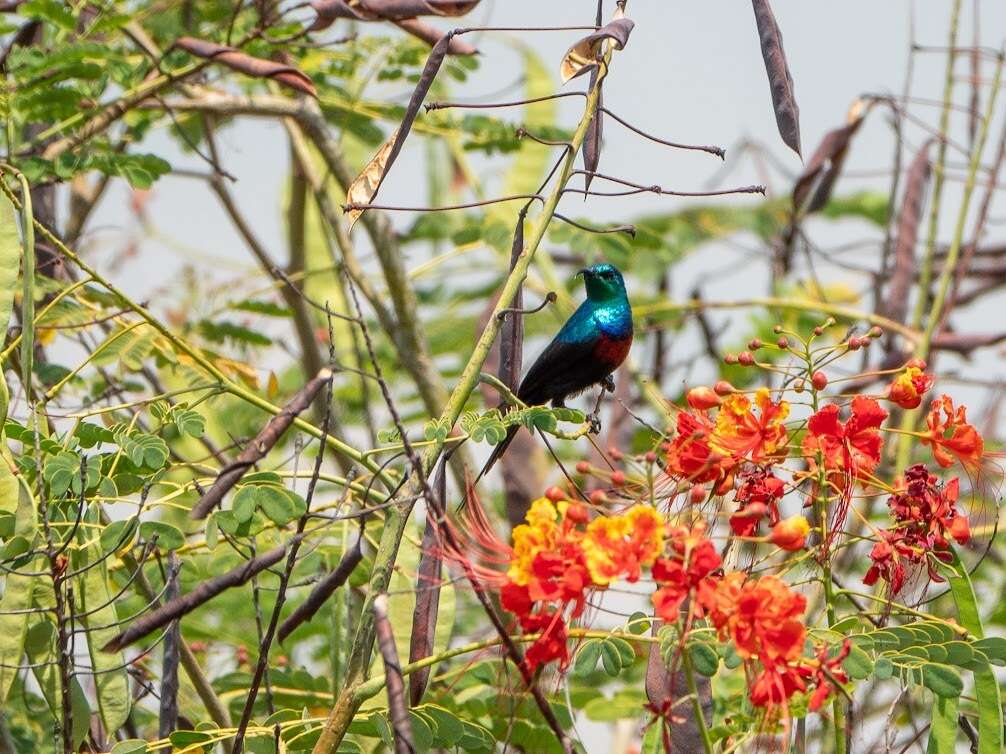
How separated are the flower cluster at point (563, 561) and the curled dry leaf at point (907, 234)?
8.51 ft

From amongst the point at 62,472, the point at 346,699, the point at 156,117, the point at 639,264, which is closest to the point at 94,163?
the point at 156,117

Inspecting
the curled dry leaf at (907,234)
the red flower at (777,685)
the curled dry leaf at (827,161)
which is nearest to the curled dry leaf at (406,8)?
the red flower at (777,685)

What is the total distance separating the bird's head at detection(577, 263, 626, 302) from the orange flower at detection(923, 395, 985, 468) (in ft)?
4.94

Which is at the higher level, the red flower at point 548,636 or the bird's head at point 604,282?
the red flower at point 548,636

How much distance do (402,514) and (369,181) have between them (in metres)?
0.43

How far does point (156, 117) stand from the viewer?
3500 millimetres

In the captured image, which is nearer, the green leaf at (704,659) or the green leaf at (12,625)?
the green leaf at (704,659)

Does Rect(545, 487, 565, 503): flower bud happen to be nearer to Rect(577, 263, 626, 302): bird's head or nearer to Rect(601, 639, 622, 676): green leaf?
Rect(601, 639, 622, 676): green leaf

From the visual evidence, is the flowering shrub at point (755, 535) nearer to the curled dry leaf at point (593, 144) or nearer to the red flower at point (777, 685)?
the red flower at point (777, 685)

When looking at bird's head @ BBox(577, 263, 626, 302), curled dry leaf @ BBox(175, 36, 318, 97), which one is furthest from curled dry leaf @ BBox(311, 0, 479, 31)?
bird's head @ BBox(577, 263, 626, 302)

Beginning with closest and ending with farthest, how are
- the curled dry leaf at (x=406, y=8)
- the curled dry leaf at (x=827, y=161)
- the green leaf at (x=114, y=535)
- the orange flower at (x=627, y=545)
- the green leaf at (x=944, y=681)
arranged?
the orange flower at (x=627, y=545) → the green leaf at (x=944, y=681) → the green leaf at (x=114, y=535) → the curled dry leaf at (x=406, y=8) → the curled dry leaf at (x=827, y=161)

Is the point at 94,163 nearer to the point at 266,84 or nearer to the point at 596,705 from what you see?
the point at 266,84

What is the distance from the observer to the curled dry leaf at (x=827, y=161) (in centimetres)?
381

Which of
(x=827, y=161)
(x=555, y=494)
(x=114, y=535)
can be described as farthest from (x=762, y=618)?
(x=827, y=161)
